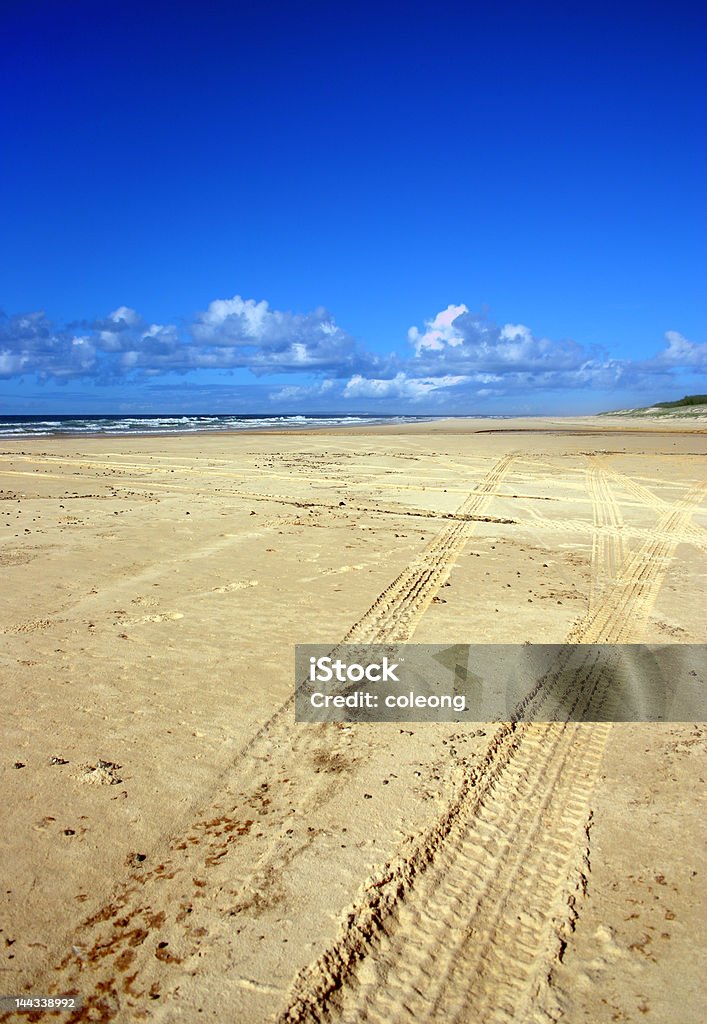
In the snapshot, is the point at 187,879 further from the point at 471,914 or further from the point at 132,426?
the point at 132,426

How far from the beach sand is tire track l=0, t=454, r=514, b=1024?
10 millimetres

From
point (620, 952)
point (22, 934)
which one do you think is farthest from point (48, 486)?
point (620, 952)

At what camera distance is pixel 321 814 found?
3373 mm

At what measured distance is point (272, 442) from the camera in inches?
1146

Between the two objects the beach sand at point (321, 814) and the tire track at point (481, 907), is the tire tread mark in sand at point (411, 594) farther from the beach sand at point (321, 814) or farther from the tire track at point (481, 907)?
the tire track at point (481, 907)

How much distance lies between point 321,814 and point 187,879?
722mm

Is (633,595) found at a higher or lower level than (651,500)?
lower

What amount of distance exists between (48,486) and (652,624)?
484 inches

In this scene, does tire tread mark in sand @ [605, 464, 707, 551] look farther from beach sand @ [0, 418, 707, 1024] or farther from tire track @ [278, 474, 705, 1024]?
tire track @ [278, 474, 705, 1024]

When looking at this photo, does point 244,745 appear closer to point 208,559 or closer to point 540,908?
point 540,908

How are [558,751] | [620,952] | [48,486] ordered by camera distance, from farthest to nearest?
1. [48,486]
2. [558,751]
3. [620,952]

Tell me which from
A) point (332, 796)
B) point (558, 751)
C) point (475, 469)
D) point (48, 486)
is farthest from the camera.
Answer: point (475, 469)

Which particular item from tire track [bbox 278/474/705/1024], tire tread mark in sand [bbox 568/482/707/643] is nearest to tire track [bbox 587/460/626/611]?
tire tread mark in sand [bbox 568/482/707/643]

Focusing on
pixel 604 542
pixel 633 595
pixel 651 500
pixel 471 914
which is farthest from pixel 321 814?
pixel 651 500
